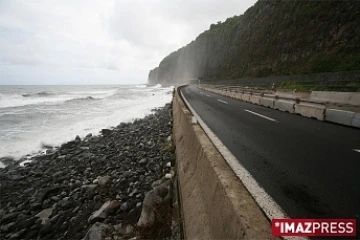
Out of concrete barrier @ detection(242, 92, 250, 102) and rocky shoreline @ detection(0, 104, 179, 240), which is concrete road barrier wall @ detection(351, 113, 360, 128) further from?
concrete barrier @ detection(242, 92, 250, 102)

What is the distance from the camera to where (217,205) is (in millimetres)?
2379

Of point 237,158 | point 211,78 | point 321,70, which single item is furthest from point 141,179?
point 211,78

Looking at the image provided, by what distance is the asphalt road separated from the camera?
2.73 m

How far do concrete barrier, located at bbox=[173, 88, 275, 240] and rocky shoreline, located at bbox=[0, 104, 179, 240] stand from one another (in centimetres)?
88

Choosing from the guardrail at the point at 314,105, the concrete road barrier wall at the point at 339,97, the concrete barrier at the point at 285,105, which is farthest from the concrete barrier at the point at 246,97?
the concrete barrier at the point at 285,105

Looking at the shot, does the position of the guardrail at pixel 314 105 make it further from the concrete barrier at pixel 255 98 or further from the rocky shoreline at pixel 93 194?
the rocky shoreline at pixel 93 194

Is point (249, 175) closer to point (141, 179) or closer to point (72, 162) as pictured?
point (141, 179)

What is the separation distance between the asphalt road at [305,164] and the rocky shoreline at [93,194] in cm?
192

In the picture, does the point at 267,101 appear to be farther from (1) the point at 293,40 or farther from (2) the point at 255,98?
(1) the point at 293,40

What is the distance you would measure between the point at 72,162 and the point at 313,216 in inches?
357

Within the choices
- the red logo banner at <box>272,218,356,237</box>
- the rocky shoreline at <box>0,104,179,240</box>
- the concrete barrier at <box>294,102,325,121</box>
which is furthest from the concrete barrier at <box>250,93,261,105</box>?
the red logo banner at <box>272,218,356,237</box>

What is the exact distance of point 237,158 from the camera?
14.1ft

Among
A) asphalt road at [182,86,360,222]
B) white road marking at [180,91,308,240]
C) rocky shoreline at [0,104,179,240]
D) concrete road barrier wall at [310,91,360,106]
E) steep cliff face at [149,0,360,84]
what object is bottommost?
rocky shoreline at [0,104,179,240]

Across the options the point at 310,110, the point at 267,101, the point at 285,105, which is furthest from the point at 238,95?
the point at 310,110
